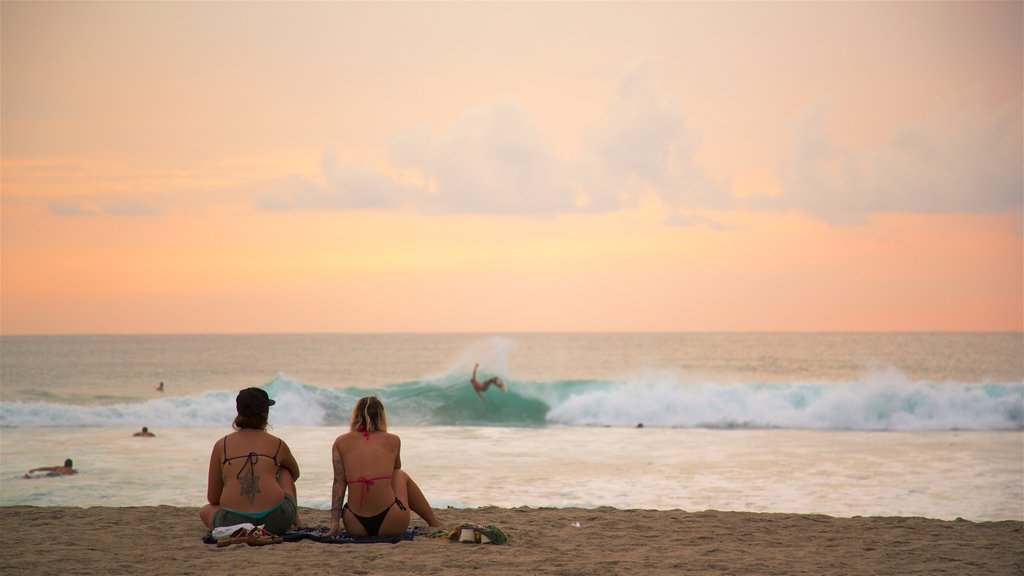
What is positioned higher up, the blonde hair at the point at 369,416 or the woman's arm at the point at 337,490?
the blonde hair at the point at 369,416

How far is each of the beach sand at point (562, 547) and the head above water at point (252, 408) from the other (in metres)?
0.95

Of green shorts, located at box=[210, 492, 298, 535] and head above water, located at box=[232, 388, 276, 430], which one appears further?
green shorts, located at box=[210, 492, 298, 535]

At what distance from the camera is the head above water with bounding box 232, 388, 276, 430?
6.73 metres

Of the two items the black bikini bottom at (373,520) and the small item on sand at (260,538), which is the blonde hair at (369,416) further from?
the small item on sand at (260,538)

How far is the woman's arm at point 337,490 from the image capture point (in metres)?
6.79

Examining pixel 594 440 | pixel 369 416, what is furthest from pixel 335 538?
pixel 594 440

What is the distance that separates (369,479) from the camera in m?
6.78

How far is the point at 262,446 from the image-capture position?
6758 millimetres

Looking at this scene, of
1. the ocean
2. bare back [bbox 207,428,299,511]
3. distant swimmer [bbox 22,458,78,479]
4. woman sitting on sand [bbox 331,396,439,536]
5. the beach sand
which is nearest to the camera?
the beach sand

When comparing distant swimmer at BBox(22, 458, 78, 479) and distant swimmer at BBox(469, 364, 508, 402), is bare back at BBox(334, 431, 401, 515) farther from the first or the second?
distant swimmer at BBox(469, 364, 508, 402)

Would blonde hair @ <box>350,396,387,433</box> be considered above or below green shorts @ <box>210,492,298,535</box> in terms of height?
above

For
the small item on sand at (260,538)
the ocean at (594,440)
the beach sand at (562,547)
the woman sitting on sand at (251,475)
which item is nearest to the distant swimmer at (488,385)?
the ocean at (594,440)

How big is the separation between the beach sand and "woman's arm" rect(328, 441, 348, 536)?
8.3 inches

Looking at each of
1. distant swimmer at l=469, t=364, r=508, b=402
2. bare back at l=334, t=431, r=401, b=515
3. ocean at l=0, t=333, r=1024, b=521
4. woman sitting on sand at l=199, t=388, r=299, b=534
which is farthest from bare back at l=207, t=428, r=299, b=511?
distant swimmer at l=469, t=364, r=508, b=402
